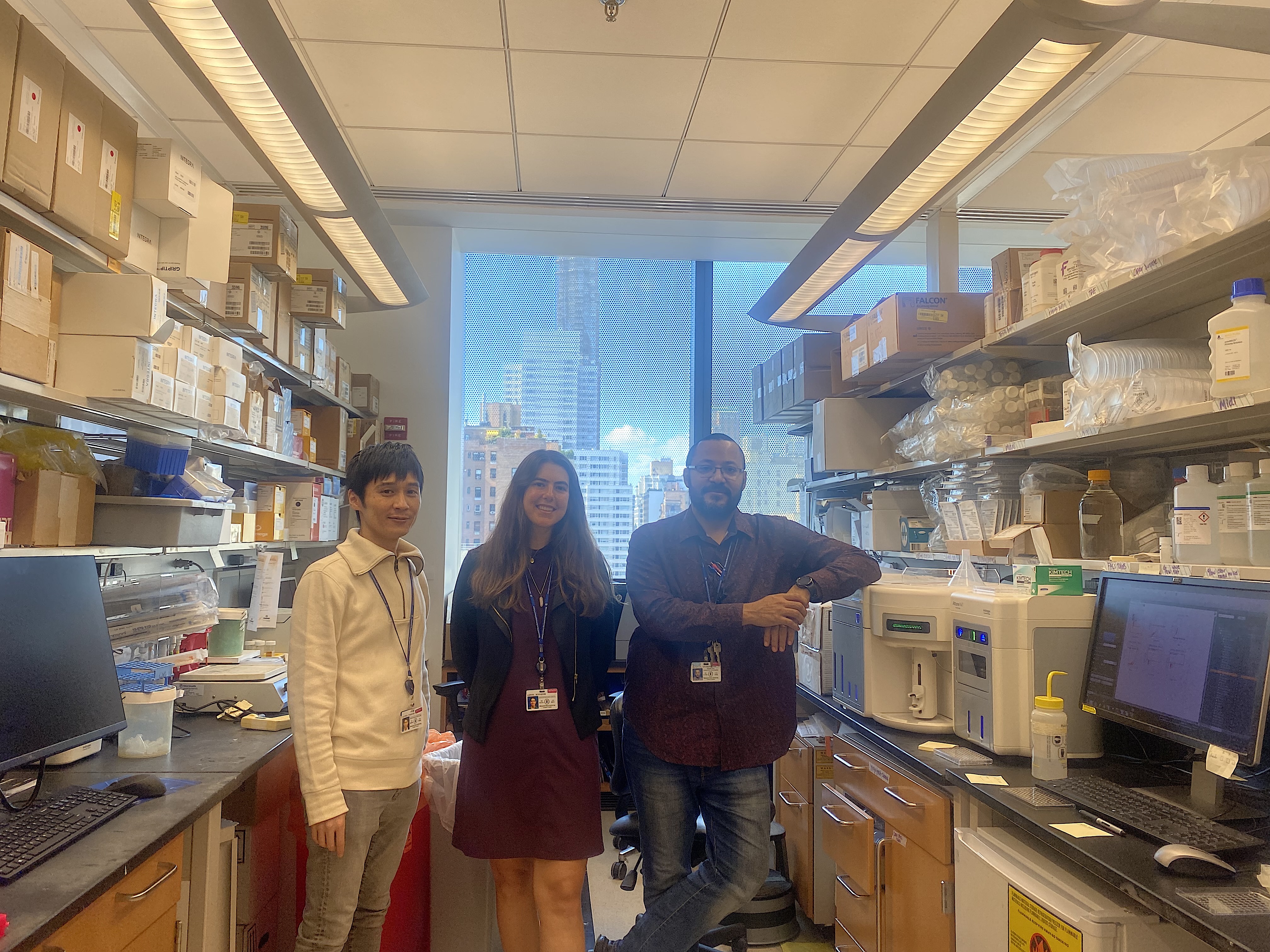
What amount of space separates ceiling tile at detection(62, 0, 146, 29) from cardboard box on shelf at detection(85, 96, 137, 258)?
0.84 m

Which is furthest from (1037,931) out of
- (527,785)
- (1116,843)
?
(527,785)

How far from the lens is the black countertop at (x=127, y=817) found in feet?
3.76

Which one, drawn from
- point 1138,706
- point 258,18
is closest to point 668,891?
point 1138,706

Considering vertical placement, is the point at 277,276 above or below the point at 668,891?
above

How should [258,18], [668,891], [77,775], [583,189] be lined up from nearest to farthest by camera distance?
[258,18]
[77,775]
[668,891]
[583,189]

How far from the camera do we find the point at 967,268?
5168 mm

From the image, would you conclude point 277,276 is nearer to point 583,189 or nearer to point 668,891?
point 583,189

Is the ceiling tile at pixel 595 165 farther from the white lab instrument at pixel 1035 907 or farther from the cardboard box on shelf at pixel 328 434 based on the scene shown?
the white lab instrument at pixel 1035 907

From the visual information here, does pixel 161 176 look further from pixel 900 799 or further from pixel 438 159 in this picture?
pixel 900 799

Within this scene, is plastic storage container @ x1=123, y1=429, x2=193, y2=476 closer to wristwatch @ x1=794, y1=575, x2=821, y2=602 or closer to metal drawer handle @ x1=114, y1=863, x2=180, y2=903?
metal drawer handle @ x1=114, y1=863, x2=180, y2=903

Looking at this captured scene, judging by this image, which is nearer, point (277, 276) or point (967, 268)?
point (277, 276)

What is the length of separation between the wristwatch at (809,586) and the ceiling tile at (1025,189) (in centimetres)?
227

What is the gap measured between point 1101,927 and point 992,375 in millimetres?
1885

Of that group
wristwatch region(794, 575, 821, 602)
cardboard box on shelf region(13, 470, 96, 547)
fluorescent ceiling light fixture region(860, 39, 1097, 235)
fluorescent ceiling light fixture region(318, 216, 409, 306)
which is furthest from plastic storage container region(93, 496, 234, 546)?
fluorescent ceiling light fixture region(860, 39, 1097, 235)
